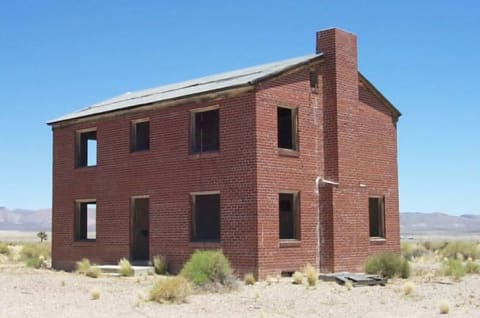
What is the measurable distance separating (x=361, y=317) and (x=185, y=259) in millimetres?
9408

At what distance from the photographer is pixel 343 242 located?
73.1 ft

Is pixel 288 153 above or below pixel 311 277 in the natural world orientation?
above

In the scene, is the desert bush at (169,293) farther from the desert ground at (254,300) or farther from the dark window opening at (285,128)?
the dark window opening at (285,128)

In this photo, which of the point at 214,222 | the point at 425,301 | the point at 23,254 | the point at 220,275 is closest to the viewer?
the point at 425,301

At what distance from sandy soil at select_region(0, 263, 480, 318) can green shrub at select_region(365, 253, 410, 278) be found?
80 cm

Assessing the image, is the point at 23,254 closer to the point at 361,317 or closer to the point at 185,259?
the point at 185,259

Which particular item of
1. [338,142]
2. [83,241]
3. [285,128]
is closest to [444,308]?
[338,142]

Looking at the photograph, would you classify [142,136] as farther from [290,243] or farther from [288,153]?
[290,243]

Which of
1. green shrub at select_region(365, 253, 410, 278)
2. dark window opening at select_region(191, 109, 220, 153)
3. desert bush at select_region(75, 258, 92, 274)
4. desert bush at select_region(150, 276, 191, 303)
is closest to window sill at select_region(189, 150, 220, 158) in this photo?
dark window opening at select_region(191, 109, 220, 153)

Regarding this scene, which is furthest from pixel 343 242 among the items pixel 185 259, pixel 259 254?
pixel 185 259

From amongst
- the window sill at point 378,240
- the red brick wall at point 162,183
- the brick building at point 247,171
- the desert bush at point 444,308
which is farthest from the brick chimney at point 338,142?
the desert bush at point 444,308

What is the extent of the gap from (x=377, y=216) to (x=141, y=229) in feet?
27.7

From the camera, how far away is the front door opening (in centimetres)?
2581

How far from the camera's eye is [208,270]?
18172 millimetres
